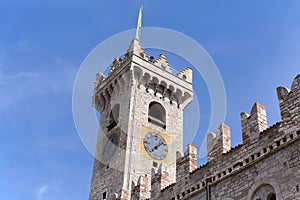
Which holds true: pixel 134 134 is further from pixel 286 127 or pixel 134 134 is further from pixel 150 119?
pixel 286 127

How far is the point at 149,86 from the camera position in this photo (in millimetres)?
30188

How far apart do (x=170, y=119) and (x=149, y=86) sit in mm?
2640

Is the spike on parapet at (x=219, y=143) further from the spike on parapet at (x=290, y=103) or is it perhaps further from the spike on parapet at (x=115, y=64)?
the spike on parapet at (x=115, y=64)

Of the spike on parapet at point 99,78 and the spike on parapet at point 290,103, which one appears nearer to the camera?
the spike on parapet at point 290,103

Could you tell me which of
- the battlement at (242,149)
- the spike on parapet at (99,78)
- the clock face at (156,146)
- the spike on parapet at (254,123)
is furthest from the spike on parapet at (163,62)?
the spike on parapet at (254,123)

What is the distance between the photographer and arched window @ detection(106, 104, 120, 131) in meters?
28.9

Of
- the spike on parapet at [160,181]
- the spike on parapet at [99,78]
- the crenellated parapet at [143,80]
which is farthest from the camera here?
the spike on parapet at [99,78]

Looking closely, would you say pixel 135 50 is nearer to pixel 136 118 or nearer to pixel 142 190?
pixel 136 118

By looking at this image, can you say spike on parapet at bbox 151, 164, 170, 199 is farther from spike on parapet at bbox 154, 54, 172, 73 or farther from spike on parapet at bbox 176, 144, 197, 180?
spike on parapet at bbox 154, 54, 172, 73

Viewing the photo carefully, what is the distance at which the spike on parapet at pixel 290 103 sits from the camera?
12.0m

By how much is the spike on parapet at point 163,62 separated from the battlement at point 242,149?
16816mm

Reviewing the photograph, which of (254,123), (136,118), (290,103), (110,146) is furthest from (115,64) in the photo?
(290,103)

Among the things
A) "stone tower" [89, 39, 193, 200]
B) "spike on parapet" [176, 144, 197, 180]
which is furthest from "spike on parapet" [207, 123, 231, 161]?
"stone tower" [89, 39, 193, 200]

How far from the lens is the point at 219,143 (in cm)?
1423
